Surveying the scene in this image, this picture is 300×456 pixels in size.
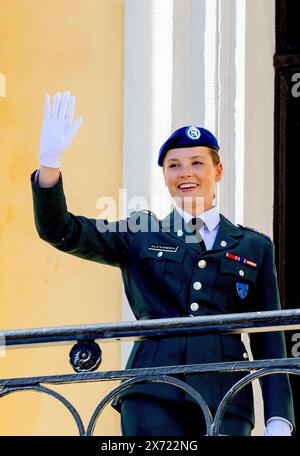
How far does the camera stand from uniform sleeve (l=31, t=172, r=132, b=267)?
6984 millimetres

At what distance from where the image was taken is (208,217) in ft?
23.7

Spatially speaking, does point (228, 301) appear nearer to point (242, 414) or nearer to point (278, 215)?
point (242, 414)

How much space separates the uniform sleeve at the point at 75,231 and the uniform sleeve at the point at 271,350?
1.50ft

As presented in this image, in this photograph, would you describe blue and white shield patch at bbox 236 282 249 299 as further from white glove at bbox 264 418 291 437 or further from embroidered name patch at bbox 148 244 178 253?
white glove at bbox 264 418 291 437

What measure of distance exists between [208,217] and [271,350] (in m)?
0.50

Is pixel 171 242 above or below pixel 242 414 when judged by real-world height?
above

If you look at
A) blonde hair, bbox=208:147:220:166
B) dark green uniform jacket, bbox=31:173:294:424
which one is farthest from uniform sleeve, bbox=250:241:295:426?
blonde hair, bbox=208:147:220:166

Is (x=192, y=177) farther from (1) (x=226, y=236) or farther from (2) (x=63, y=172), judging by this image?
(2) (x=63, y=172)

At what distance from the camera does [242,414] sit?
693 cm

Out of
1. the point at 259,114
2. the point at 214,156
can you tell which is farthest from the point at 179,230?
the point at 259,114

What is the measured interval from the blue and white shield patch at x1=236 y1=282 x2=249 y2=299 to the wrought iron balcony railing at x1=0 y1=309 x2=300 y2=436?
0.37 m

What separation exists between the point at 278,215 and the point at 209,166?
157 cm

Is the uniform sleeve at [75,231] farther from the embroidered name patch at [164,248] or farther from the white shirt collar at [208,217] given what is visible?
the white shirt collar at [208,217]
